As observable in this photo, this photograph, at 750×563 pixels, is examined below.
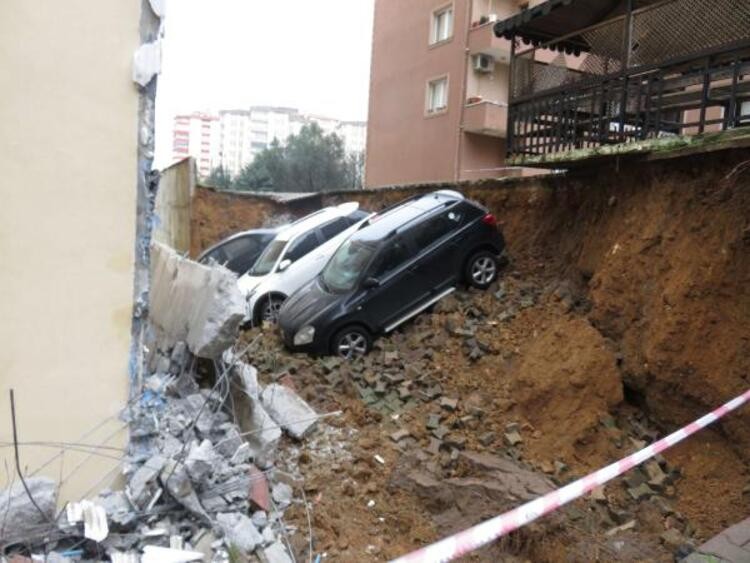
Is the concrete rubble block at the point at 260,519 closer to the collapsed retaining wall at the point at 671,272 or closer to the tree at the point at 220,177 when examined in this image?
the collapsed retaining wall at the point at 671,272

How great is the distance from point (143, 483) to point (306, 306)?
15.8 ft

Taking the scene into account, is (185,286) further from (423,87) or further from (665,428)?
(423,87)

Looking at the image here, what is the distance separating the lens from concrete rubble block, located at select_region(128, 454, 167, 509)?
3906 millimetres

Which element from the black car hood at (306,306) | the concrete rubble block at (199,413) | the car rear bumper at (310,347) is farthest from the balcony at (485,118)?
the concrete rubble block at (199,413)

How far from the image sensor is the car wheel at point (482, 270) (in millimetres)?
8992

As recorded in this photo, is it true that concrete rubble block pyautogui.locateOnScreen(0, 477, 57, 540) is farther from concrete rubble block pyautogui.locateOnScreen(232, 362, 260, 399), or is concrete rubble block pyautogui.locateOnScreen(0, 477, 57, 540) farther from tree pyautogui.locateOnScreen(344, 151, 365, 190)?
tree pyautogui.locateOnScreen(344, 151, 365, 190)

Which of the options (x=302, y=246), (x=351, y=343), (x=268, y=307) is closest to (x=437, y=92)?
(x=302, y=246)

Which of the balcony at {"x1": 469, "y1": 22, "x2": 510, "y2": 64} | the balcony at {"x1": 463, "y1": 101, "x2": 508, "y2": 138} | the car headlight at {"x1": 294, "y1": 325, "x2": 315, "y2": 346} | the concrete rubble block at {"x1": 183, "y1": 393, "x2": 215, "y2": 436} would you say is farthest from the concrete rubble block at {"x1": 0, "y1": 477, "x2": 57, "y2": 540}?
the balcony at {"x1": 469, "y1": 22, "x2": 510, "y2": 64}

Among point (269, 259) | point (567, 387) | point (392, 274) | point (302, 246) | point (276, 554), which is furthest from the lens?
point (269, 259)

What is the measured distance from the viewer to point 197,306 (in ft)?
18.3

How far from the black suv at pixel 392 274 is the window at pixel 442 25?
14.9m

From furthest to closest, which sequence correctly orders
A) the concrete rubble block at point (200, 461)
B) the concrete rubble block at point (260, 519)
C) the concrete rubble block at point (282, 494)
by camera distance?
1. the concrete rubble block at point (282, 494)
2. the concrete rubble block at point (260, 519)
3. the concrete rubble block at point (200, 461)

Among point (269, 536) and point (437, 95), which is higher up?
point (437, 95)

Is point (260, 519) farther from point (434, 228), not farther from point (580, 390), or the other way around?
point (434, 228)
